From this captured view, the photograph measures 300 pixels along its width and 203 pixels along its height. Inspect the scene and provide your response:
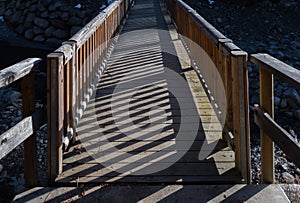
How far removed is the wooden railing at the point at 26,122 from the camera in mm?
2385

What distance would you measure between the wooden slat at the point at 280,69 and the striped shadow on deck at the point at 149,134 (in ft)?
2.88

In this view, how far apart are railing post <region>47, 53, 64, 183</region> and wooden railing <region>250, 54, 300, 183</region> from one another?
1.56 m

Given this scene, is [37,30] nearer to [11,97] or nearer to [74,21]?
[74,21]

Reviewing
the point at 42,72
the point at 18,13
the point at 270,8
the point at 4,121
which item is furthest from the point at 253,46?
the point at 18,13

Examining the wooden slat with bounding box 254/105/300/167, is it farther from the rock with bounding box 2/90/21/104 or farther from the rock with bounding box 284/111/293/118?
the rock with bounding box 2/90/21/104

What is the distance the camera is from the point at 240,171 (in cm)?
291

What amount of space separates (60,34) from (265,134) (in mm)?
15153

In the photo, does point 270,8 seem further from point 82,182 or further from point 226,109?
point 82,182

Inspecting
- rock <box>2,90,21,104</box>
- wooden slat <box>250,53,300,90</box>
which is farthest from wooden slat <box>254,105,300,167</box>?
rock <box>2,90,21,104</box>

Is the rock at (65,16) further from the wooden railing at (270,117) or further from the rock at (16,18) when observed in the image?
the wooden railing at (270,117)

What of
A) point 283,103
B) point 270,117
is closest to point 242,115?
point 270,117

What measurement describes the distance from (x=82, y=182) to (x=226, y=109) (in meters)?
1.49

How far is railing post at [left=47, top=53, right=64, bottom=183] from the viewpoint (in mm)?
2846

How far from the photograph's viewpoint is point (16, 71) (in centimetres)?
250
